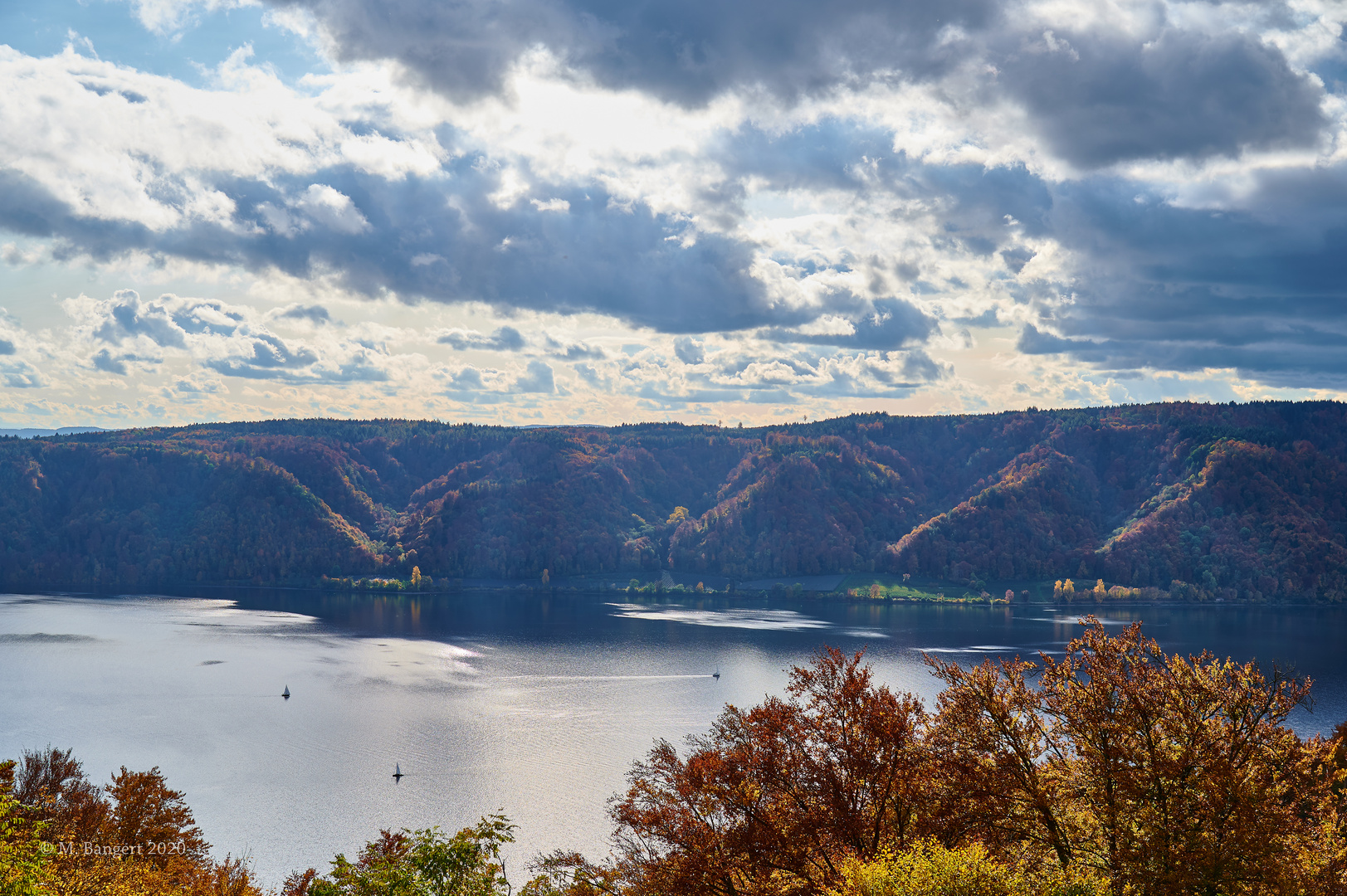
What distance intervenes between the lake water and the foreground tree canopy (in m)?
42.1

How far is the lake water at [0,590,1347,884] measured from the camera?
277ft

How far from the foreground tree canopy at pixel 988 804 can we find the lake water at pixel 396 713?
1658 inches

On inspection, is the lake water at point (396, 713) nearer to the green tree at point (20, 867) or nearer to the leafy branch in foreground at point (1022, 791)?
the leafy branch in foreground at point (1022, 791)

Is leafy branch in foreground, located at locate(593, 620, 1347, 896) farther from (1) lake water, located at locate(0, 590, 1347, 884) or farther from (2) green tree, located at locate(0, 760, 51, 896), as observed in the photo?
(1) lake water, located at locate(0, 590, 1347, 884)

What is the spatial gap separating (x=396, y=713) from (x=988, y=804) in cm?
11025

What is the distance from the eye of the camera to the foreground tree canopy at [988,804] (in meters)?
24.5

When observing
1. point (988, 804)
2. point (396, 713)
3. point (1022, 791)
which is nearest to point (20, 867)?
point (988, 804)

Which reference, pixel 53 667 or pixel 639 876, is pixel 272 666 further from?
pixel 639 876

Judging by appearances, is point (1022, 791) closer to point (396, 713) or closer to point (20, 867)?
point (20, 867)

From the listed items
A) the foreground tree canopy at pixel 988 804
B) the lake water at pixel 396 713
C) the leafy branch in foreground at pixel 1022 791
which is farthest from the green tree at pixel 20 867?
the lake water at pixel 396 713

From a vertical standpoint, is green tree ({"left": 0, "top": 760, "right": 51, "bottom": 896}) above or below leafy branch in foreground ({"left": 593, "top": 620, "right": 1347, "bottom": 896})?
below

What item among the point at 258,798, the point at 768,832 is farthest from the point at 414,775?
the point at 768,832

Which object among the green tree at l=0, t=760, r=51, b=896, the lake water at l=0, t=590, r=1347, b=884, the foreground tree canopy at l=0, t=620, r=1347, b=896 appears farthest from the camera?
the lake water at l=0, t=590, r=1347, b=884

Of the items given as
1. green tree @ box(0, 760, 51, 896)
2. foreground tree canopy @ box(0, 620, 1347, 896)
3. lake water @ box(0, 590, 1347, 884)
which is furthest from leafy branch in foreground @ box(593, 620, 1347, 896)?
lake water @ box(0, 590, 1347, 884)
